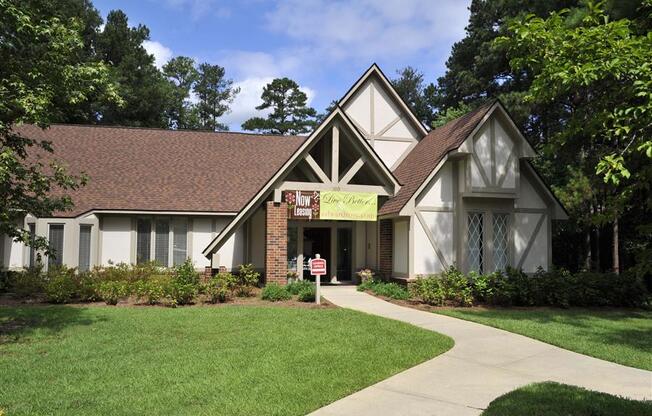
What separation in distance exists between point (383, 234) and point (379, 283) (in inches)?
78.5

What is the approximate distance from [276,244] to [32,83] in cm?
826

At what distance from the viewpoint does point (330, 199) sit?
16.4 m

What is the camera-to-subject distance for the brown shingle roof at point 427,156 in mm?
16250

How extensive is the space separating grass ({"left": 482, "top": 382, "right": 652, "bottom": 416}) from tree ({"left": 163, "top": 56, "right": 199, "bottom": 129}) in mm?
50335

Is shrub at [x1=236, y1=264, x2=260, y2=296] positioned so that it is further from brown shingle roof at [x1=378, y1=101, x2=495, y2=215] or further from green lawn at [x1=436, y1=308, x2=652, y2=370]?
green lawn at [x1=436, y1=308, x2=652, y2=370]

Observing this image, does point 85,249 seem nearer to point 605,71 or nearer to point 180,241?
point 180,241

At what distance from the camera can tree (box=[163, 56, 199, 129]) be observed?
52438mm

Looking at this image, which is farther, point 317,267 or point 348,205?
point 348,205

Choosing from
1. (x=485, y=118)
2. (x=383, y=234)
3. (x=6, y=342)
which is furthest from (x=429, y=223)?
(x=6, y=342)

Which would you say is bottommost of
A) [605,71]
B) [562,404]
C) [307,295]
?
[562,404]

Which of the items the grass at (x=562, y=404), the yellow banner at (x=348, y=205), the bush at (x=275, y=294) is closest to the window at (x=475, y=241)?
the yellow banner at (x=348, y=205)

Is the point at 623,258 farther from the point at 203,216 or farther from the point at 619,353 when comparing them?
the point at 203,216

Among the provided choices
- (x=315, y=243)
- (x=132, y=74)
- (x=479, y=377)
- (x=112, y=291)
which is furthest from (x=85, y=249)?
(x=132, y=74)

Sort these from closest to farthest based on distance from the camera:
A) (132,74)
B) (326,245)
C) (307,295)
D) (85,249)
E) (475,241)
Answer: (307,295) < (475,241) < (85,249) < (326,245) < (132,74)
